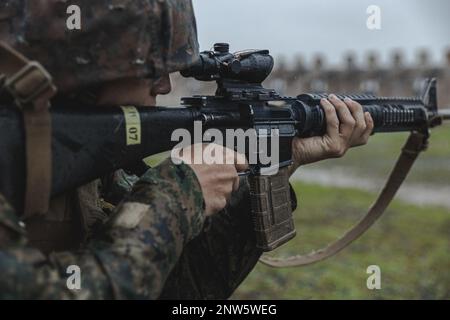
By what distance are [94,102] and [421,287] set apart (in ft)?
14.8

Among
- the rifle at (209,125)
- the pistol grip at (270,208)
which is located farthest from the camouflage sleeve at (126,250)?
the pistol grip at (270,208)

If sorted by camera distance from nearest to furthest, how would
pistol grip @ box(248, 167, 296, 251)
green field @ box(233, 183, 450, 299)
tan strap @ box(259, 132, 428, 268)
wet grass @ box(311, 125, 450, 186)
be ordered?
pistol grip @ box(248, 167, 296, 251), tan strap @ box(259, 132, 428, 268), green field @ box(233, 183, 450, 299), wet grass @ box(311, 125, 450, 186)

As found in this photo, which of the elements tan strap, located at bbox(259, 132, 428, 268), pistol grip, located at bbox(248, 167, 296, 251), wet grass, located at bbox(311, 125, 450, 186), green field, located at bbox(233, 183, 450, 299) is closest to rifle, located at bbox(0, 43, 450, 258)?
pistol grip, located at bbox(248, 167, 296, 251)

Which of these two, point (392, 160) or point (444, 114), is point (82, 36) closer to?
point (444, 114)

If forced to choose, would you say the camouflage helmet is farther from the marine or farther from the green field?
the green field

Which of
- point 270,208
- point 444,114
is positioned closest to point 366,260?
point 444,114

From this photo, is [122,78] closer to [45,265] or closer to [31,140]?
[31,140]

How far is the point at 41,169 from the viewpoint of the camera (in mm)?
1976

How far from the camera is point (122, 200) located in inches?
88.8

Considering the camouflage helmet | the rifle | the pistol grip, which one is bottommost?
the pistol grip

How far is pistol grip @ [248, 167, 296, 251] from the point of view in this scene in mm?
2799

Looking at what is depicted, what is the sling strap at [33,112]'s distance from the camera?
1.88 metres

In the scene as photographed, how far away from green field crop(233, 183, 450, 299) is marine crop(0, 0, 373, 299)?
3.42 metres

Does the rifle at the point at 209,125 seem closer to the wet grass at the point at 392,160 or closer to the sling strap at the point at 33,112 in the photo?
the sling strap at the point at 33,112
